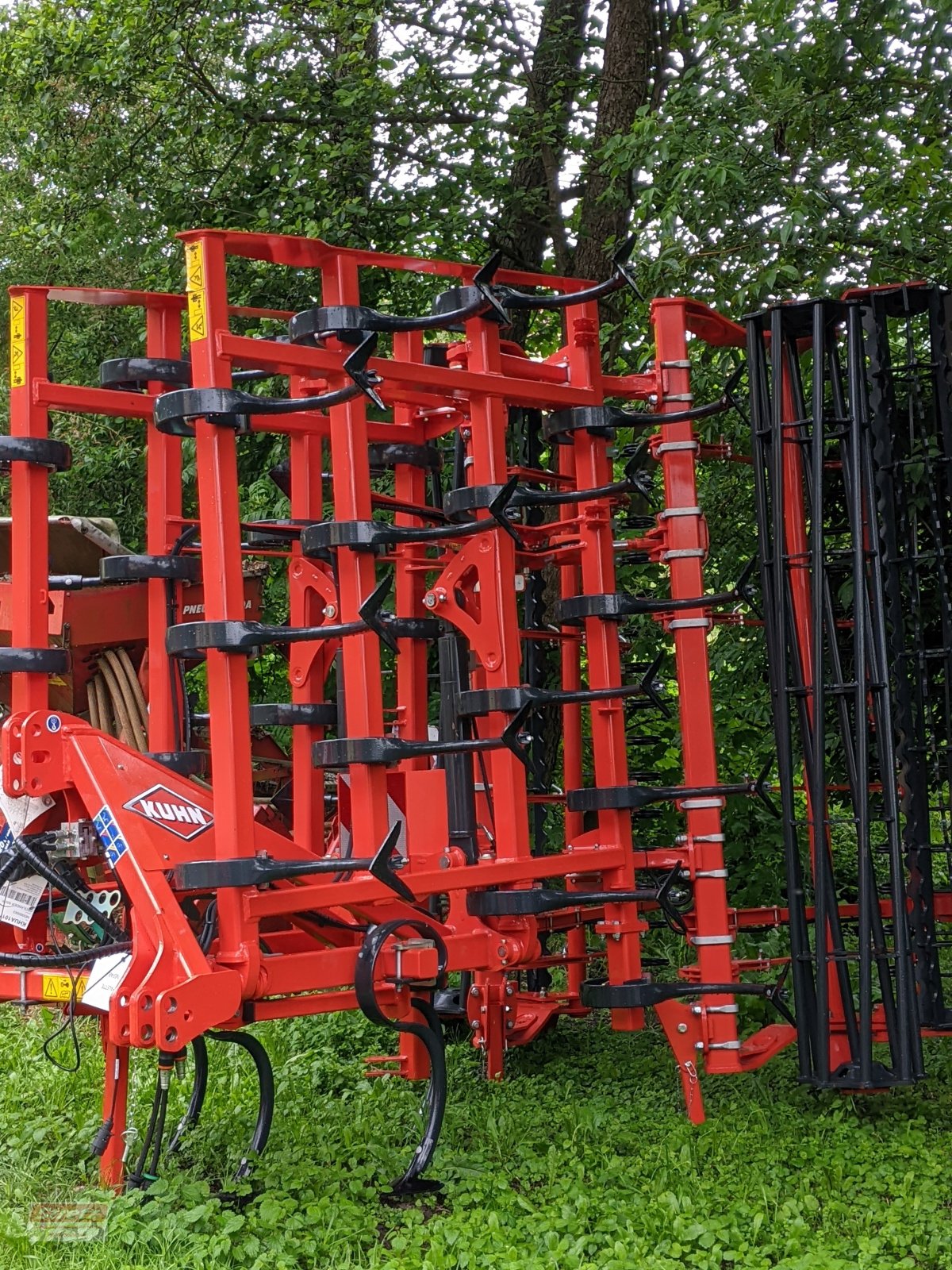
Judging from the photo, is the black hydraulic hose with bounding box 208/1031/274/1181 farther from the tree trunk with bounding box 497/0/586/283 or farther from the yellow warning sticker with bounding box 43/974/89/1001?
the tree trunk with bounding box 497/0/586/283

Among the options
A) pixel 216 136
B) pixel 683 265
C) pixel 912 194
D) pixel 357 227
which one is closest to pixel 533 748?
pixel 683 265

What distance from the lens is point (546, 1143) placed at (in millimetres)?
5512

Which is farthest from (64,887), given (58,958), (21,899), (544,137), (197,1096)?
(544,137)

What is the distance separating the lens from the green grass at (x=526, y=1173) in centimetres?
433

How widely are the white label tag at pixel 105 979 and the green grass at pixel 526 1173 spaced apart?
689mm

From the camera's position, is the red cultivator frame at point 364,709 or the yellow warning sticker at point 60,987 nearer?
the yellow warning sticker at point 60,987

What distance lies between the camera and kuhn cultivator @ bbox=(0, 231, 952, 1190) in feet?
15.4

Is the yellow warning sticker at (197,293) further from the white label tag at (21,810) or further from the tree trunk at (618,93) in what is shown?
the tree trunk at (618,93)

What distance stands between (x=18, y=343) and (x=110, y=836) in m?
1.91

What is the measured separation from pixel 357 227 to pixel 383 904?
18.5 feet

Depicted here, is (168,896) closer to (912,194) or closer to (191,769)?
(191,769)

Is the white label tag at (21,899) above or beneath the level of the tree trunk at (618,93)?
beneath

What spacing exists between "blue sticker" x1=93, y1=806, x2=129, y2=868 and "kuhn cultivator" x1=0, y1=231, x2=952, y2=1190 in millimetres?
16

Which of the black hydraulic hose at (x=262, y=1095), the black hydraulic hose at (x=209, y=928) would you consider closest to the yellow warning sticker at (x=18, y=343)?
the black hydraulic hose at (x=209, y=928)
